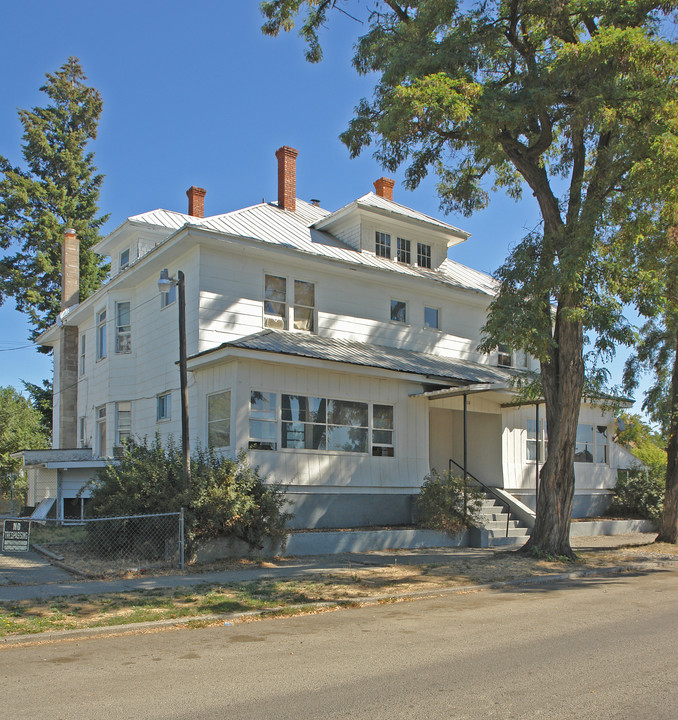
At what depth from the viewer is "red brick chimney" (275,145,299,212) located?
23.8 metres

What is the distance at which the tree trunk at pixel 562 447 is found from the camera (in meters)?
14.8

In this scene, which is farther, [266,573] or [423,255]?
[423,255]

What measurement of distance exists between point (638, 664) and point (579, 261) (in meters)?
8.28

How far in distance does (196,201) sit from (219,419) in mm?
11290

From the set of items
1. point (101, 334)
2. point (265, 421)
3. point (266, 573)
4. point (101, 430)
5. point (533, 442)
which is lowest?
point (266, 573)

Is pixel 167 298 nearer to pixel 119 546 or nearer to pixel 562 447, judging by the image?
pixel 119 546

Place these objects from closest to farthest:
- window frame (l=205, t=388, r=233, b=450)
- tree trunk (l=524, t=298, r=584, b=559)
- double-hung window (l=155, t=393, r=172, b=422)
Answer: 1. tree trunk (l=524, t=298, r=584, b=559)
2. window frame (l=205, t=388, r=233, b=450)
3. double-hung window (l=155, t=393, r=172, b=422)

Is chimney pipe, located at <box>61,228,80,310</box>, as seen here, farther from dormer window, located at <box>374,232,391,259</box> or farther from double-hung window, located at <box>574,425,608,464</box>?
double-hung window, located at <box>574,425,608,464</box>

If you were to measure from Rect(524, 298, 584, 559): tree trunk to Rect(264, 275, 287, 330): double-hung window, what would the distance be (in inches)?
291

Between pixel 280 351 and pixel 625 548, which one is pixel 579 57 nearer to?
pixel 280 351

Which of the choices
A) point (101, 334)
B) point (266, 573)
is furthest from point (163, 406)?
point (266, 573)

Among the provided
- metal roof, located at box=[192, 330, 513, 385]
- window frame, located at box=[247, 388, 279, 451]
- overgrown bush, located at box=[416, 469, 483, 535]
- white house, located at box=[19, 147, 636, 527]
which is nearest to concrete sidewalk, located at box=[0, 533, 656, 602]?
overgrown bush, located at box=[416, 469, 483, 535]

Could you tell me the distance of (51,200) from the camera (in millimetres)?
36562

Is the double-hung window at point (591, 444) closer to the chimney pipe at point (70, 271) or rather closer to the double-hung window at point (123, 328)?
the double-hung window at point (123, 328)
